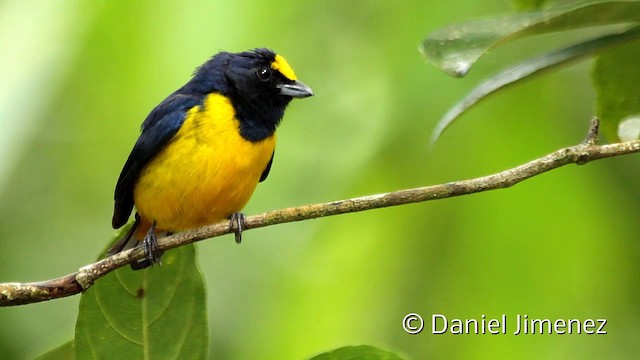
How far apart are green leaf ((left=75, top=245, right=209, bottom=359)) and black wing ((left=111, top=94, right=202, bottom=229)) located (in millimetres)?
1339

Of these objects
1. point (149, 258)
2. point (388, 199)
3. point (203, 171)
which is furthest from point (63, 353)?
point (203, 171)

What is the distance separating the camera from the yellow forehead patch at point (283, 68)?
3.59 m

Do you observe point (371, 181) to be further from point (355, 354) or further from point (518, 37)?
point (355, 354)

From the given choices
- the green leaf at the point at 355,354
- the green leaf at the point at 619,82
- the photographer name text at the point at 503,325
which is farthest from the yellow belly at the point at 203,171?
the green leaf at the point at 355,354

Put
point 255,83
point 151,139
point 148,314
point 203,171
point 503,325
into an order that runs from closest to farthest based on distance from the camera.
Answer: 1. point 148,314
2. point 503,325
3. point 203,171
4. point 151,139
5. point 255,83

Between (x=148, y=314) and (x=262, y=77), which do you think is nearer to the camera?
(x=148, y=314)

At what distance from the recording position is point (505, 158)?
8.54ft

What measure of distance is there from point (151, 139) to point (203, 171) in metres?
0.25

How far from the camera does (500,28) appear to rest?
183 centimetres

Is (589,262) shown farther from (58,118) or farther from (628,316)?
(58,118)

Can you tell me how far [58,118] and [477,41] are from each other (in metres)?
2.24

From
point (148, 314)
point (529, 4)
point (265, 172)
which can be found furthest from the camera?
point (265, 172)

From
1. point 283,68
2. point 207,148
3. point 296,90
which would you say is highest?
point 283,68

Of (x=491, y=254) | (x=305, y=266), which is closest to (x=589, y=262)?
(x=491, y=254)
